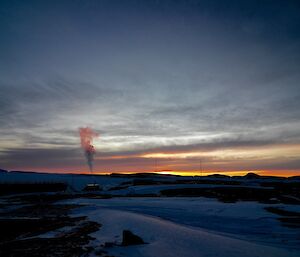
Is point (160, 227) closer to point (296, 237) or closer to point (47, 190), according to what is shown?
point (296, 237)

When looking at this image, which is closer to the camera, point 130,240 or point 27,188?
point 130,240

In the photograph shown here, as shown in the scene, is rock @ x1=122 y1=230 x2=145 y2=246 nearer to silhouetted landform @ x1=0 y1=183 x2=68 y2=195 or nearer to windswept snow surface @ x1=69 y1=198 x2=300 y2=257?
windswept snow surface @ x1=69 y1=198 x2=300 y2=257

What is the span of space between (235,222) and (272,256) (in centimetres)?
787

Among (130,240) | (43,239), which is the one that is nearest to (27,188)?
(43,239)

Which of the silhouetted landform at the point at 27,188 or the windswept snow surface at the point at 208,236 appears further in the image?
the silhouetted landform at the point at 27,188

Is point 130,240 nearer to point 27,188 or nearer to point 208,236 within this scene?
point 208,236

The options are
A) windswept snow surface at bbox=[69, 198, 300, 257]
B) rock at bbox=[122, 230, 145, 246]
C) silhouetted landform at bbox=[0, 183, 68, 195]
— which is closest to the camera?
windswept snow surface at bbox=[69, 198, 300, 257]

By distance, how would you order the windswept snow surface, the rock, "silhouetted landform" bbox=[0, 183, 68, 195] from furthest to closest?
"silhouetted landform" bbox=[0, 183, 68, 195], the rock, the windswept snow surface

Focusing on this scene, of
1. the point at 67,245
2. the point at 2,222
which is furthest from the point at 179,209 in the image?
the point at 67,245

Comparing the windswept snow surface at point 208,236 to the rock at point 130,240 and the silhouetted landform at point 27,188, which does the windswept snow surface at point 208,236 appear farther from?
the silhouetted landform at point 27,188

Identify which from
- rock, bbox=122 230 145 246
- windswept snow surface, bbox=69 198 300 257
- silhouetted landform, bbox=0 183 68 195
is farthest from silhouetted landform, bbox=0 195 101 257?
silhouetted landform, bbox=0 183 68 195

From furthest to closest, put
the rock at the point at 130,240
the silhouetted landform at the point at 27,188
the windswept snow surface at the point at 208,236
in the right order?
1. the silhouetted landform at the point at 27,188
2. the rock at the point at 130,240
3. the windswept snow surface at the point at 208,236

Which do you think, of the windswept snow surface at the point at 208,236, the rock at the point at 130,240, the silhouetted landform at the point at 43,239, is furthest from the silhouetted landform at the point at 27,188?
the rock at the point at 130,240

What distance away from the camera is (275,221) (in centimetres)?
1775
